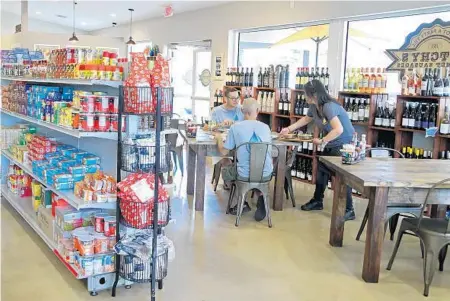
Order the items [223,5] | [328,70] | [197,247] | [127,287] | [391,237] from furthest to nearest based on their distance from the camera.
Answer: [223,5], [328,70], [391,237], [197,247], [127,287]

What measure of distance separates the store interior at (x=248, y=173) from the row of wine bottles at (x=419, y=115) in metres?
0.01

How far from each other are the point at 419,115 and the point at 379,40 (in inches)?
56.8

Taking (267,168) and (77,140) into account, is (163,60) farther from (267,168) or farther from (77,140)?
(267,168)

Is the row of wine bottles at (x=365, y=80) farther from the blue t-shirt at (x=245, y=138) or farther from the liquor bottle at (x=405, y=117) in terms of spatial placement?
the blue t-shirt at (x=245, y=138)

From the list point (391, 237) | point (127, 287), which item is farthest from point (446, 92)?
point (127, 287)

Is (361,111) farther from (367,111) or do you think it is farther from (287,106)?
(287,106)

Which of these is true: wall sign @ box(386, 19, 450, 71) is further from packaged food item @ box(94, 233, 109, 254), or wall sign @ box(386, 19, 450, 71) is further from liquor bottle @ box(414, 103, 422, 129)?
packaged food item @ box(94, 233, 109, 254)

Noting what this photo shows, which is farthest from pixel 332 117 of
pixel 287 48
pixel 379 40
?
pixel 287 48

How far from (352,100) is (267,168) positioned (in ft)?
7.45

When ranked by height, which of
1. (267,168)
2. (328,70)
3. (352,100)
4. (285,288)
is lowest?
(285,288)

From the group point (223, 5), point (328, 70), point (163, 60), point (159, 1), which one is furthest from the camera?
point (159, 1)

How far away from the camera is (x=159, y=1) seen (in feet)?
32.3

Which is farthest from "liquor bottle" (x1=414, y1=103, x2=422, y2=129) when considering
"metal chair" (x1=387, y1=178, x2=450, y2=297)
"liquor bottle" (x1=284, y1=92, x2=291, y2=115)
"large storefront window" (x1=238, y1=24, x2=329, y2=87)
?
"metal chair" (x1=387, y1=178, x2=450, y2=297)

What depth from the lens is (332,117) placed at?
486 cm
